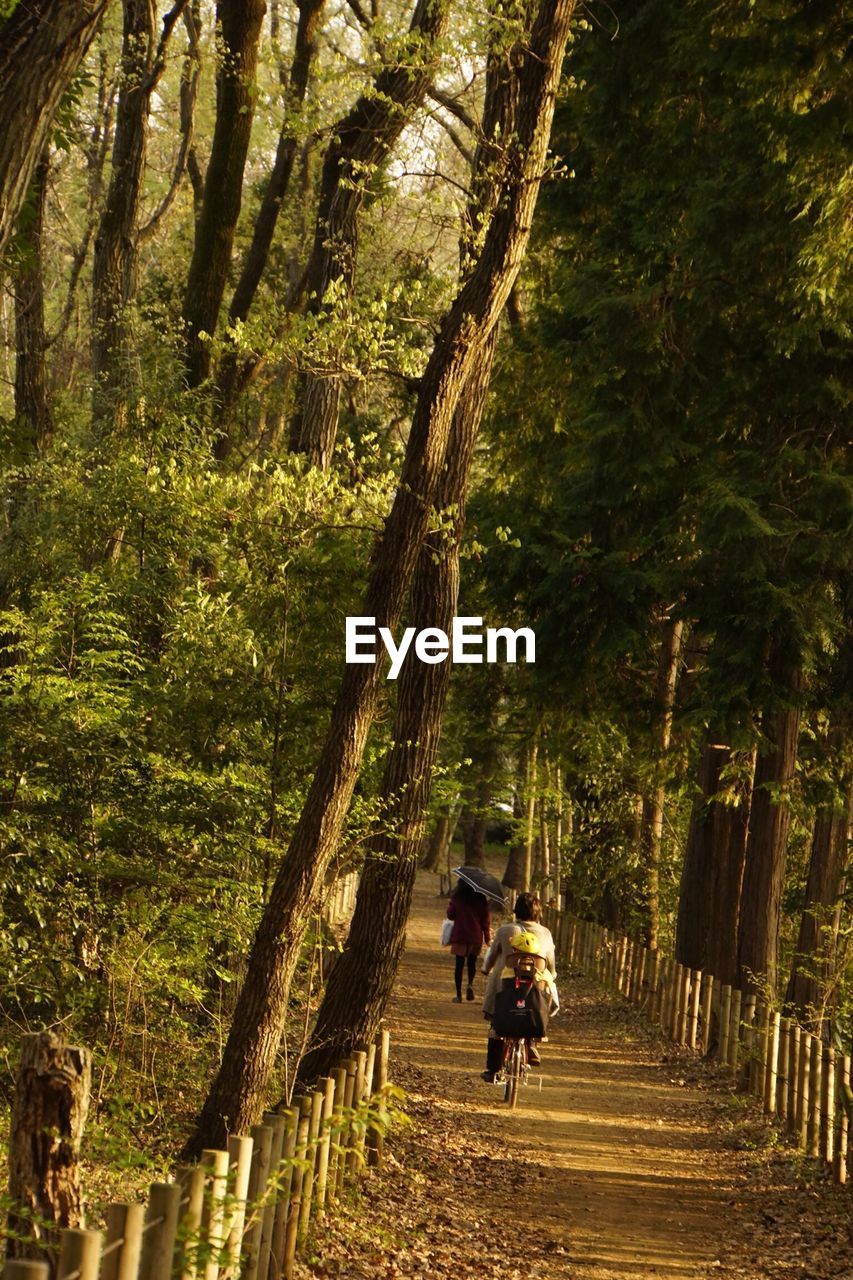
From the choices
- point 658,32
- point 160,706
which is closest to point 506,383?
point 658,32

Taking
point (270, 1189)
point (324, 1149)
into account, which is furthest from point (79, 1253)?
point (324, 1149)

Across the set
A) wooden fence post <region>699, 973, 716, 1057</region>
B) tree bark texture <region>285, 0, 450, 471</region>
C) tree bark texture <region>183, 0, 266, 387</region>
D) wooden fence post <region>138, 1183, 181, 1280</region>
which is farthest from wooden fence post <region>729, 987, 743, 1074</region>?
wooden fence post <region>138, 1183, 181, 1280</region>

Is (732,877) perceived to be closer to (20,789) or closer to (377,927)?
(377,927)

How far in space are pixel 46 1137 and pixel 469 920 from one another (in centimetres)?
1448

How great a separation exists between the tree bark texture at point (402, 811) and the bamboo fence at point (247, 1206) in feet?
1.60

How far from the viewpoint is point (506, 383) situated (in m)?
21.3

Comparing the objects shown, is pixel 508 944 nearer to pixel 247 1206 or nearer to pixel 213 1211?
pixel 247 1206

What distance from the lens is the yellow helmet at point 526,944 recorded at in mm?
12750

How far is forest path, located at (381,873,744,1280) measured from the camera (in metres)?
9.48

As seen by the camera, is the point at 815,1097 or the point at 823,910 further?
the point at 823,910

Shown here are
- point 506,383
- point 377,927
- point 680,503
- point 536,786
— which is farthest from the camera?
point 536,786

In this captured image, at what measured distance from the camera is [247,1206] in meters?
6.32

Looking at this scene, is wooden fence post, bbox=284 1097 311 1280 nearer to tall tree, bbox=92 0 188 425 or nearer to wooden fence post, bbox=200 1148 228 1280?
wooden fence post, bbox=200 1148 228 1280

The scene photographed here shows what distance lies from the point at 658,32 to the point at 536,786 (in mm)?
14427
